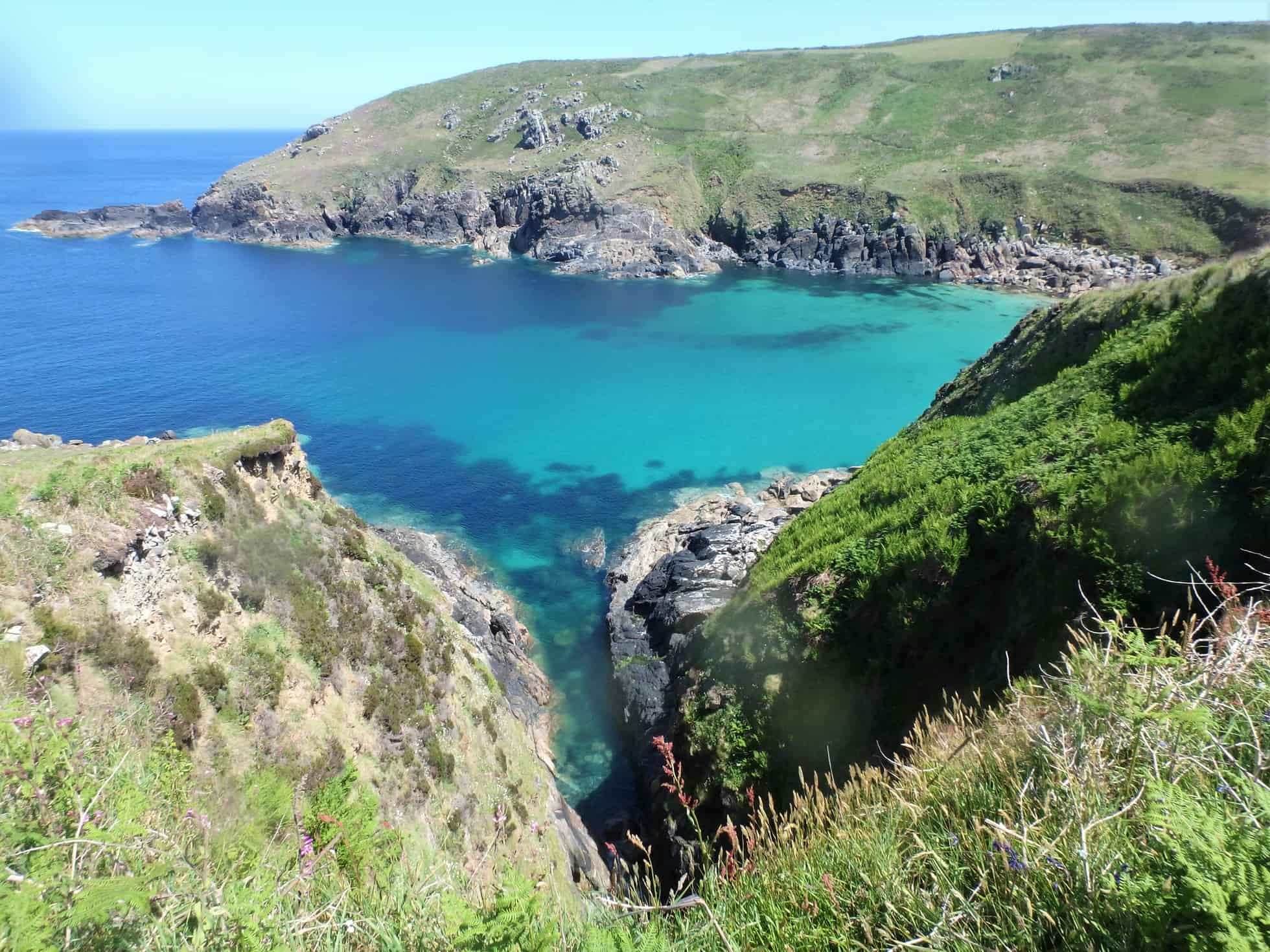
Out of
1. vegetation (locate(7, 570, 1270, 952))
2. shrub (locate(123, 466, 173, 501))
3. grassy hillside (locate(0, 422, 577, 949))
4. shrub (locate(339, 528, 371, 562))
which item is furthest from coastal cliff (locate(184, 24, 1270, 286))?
vegetation (locate(7, 570, 1270, 952))

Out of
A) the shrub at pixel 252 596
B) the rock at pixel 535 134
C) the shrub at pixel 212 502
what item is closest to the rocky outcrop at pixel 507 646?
the shrub at pixel 252 596

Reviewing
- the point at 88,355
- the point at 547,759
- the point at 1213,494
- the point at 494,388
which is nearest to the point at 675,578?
the point at 547,759

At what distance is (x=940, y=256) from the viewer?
101562mm

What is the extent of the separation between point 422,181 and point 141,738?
142647 mm

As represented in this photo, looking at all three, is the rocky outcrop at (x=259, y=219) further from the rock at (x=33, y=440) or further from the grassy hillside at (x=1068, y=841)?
the grassy hillside at (x=1068, y=841)

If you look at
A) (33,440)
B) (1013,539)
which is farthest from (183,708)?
(33,440)

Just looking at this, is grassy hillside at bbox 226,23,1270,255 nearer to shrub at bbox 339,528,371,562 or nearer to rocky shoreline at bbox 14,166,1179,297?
rocky shoreline at bbox 14,166,1179,297

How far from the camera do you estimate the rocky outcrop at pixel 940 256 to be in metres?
86.9

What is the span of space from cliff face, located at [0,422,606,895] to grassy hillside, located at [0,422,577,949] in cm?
6

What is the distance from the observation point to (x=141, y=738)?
10664 mm

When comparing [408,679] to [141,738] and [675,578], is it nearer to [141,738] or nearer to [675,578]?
[141,738]

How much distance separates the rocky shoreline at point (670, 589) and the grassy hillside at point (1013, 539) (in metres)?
4.54

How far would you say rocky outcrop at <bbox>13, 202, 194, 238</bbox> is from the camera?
116875 millimetres

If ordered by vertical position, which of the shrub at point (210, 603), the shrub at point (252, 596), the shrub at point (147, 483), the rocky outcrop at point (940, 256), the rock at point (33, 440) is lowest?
the shrub at point (252, 596)
